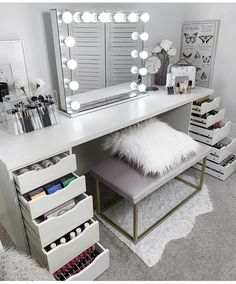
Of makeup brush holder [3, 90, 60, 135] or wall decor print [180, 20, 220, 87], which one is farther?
wall decor print [180, 20, 220, 87]

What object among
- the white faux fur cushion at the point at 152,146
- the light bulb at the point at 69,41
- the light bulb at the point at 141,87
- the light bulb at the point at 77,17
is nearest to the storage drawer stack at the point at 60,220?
the white faux fur cushion at the point at 152,146

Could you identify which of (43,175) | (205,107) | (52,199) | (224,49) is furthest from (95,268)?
(224,49)

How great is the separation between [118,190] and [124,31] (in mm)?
1151

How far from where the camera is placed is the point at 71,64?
5.19 feet

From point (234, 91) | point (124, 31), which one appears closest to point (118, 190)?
point (124, 31)

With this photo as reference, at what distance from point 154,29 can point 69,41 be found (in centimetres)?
92

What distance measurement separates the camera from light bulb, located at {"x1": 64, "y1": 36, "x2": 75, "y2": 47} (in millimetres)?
1518

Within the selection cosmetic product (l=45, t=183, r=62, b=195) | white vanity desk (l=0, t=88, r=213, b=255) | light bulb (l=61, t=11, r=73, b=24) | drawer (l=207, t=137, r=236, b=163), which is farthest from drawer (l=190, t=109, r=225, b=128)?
cosmetic product (l=45, t=183, r=62, b=195)

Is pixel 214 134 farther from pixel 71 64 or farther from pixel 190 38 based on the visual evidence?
pixel 71 64

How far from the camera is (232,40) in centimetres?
208

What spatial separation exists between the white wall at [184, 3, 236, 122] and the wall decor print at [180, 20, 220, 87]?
0.04 metres

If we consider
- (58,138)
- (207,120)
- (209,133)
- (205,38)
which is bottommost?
(209,133)

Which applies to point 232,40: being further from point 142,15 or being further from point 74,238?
point 74,238

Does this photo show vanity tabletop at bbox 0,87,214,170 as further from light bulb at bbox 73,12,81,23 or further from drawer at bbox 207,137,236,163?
light bulb at bbox 73,12,81,23
